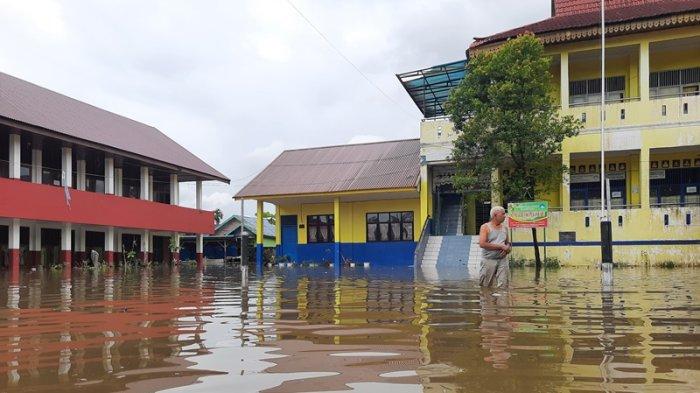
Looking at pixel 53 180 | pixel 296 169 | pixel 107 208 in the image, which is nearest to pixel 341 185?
pixel 296 169

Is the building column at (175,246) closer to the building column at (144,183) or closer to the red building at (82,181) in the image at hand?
the red building at (82,181)

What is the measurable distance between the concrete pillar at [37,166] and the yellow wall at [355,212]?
1276 cm

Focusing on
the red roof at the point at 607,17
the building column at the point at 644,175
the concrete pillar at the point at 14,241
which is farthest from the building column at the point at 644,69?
the concrete pillar at the point at 14,241

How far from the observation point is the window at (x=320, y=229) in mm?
31781

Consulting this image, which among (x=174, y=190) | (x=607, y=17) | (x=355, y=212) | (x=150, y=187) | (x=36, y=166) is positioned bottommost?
(x=355, y=212)

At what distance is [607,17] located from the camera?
24.0 metres

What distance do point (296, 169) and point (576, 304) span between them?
2587 cm

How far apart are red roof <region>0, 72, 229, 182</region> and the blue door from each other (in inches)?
165

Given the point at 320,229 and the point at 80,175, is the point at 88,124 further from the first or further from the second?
the point at 320,229

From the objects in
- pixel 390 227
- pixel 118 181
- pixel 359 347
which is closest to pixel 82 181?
pixel 118 181

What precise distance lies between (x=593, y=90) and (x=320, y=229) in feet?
49.8

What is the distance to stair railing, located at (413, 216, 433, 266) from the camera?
2372 cm

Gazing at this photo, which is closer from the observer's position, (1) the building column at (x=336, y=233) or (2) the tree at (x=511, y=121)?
(2) the tree at (x=511, y=121)

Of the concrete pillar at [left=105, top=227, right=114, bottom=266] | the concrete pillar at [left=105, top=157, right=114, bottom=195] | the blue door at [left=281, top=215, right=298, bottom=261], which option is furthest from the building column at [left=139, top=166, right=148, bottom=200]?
the blue door at [left=281, top=215, right=298, bottom=261]
